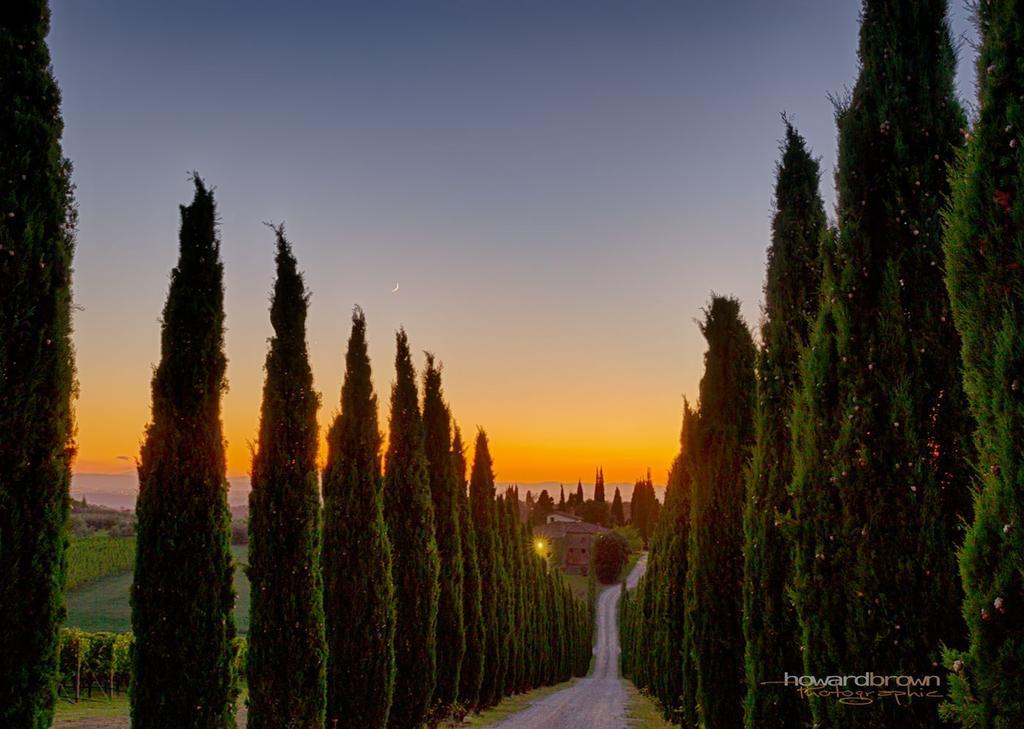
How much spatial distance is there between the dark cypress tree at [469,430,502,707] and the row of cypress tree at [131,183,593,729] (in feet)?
10.2

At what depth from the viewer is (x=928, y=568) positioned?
5.70 metres

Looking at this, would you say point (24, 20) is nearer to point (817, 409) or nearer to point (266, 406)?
point (266, 406)

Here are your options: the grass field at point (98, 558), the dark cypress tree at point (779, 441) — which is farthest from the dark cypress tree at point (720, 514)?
the grass field at point (98, 558)

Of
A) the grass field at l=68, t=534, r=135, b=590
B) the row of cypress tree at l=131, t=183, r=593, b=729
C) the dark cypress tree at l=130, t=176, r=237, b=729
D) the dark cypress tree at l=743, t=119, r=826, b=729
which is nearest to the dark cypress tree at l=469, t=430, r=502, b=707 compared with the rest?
the row of cypress tree at l=131, t=183, r=593, b=729

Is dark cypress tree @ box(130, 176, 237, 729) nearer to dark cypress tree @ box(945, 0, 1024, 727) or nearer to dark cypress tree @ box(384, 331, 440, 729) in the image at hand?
dark cypress tree @ box(384, 331, 440, 729)

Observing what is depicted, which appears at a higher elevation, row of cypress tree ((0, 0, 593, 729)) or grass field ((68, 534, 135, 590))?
row of cypress tree ((0, 0, 593, 729))

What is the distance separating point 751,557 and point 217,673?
7379 millimetres

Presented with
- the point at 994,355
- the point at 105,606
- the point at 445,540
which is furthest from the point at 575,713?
the point at 105,606

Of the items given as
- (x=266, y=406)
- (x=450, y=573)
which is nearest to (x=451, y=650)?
(x=450, y=573)

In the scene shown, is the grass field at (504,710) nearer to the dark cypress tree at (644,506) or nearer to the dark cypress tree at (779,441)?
the dark cypress tree at (779,441)

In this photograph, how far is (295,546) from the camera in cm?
1238

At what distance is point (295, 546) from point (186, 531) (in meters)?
2.44

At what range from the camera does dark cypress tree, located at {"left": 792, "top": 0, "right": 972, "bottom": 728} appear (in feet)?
18.9

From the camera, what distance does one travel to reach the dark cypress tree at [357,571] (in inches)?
565
